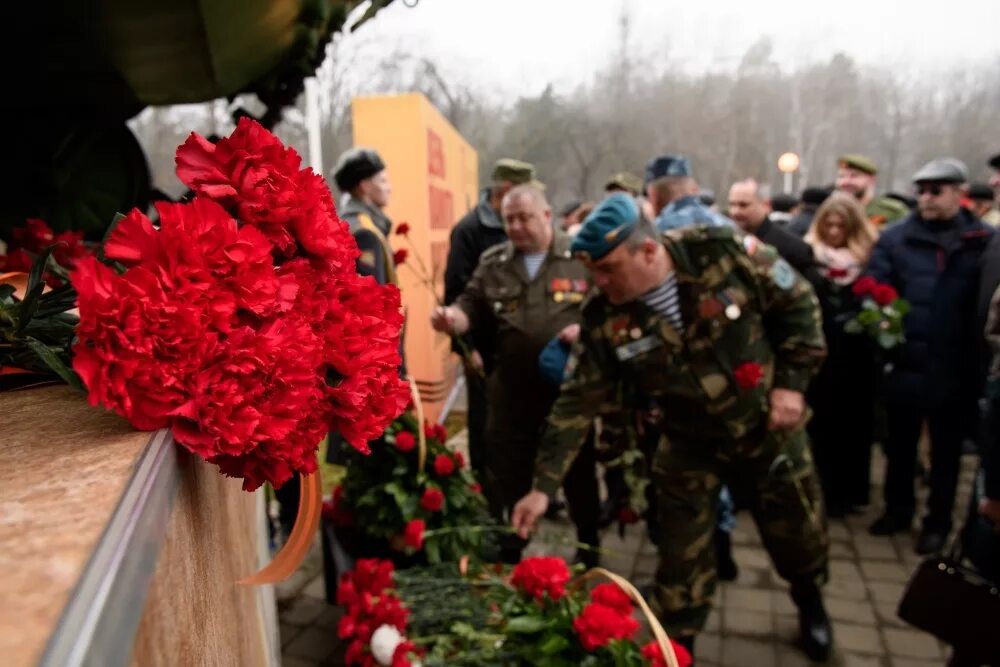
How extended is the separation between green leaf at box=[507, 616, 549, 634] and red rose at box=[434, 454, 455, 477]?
1130 mm

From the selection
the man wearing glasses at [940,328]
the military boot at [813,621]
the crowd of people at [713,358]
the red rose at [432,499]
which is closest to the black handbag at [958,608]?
the crowd of people at [713,358]

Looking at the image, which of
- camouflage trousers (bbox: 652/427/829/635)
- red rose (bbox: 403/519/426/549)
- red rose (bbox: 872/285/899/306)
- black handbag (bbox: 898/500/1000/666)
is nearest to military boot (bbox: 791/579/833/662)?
camouflage trousers (bbox: 652/427/829/635)

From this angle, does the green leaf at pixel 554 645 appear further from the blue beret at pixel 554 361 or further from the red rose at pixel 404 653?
the blue beret at pixel 554 361

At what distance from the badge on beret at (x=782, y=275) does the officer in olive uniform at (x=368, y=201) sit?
187 centimetres

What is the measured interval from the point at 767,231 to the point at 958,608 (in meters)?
2.74

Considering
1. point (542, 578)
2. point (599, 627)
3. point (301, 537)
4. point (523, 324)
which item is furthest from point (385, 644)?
point (523, 324)

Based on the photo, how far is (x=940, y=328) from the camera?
15.0 ft

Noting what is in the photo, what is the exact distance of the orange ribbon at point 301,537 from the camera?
98 cm

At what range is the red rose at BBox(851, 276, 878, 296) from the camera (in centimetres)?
478

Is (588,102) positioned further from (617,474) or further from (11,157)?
(11,157)

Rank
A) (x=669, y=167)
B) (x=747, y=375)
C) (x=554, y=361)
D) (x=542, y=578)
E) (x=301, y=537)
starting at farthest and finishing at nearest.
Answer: (x=669, y=167)
(x=554, y=361)
(x=747, y=375)
(x=542, y=578)
(x=301, y=537)

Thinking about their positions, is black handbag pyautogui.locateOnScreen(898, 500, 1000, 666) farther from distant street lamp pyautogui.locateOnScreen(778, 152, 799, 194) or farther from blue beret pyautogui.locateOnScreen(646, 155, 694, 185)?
distant street lamp pyautogui.locateOnScreen(778, 152, 799, 194)

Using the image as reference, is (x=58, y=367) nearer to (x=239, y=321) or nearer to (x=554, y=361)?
(x=239, y=321)

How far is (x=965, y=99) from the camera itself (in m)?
13.9
